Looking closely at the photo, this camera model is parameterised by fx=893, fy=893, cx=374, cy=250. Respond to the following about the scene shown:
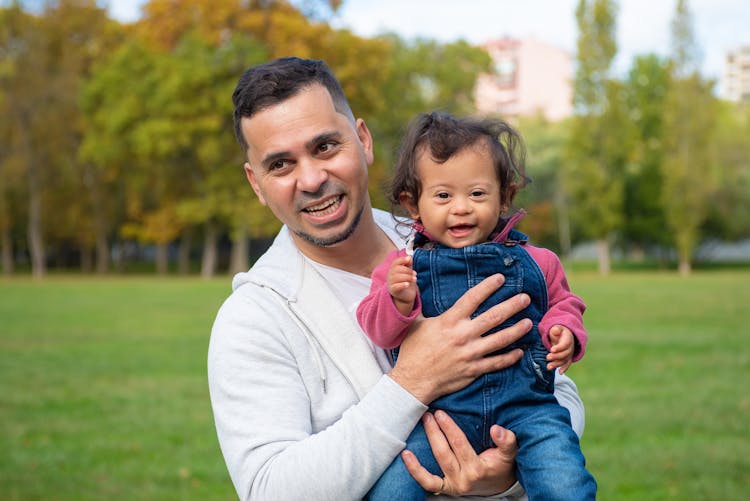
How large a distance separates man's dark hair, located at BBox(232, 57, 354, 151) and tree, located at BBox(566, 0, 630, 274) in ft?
171

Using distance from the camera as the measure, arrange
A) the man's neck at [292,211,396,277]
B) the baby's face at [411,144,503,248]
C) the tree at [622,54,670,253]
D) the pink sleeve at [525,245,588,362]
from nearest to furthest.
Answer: the pink sleeve at [525,245,588,362] → the baby's face at [411,144,503,248] → the man's neck at [292,211,396,277] → the tree at [622,54,670,253]

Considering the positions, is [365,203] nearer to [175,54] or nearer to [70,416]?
[70,416]

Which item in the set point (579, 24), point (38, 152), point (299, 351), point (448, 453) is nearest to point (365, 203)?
point (299, 351)

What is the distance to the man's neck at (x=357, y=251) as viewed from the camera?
3188 millimetres

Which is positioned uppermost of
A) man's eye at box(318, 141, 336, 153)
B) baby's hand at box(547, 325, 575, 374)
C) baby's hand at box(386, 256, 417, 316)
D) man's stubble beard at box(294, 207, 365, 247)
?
man's eye at box(318, 141, 336, 153)

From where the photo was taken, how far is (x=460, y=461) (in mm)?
2658

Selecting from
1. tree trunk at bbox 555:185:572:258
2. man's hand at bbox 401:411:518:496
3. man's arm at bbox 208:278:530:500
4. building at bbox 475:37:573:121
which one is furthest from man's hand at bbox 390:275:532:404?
building at bbox 475:37:573:121

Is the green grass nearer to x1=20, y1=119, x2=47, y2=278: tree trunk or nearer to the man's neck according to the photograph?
the man's neck

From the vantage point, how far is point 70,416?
421 inches

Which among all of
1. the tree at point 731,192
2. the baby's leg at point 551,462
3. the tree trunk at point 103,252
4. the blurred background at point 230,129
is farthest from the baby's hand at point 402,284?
the tree at point 731,192

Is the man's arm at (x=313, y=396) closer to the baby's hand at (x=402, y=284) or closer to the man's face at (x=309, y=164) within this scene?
the baby's hand at (x=402, y=284)

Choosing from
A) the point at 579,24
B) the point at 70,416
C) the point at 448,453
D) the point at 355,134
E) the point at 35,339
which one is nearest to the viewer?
the point at 448,453

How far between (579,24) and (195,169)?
24.0 meters

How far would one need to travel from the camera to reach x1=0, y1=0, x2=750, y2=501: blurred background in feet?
29.8
